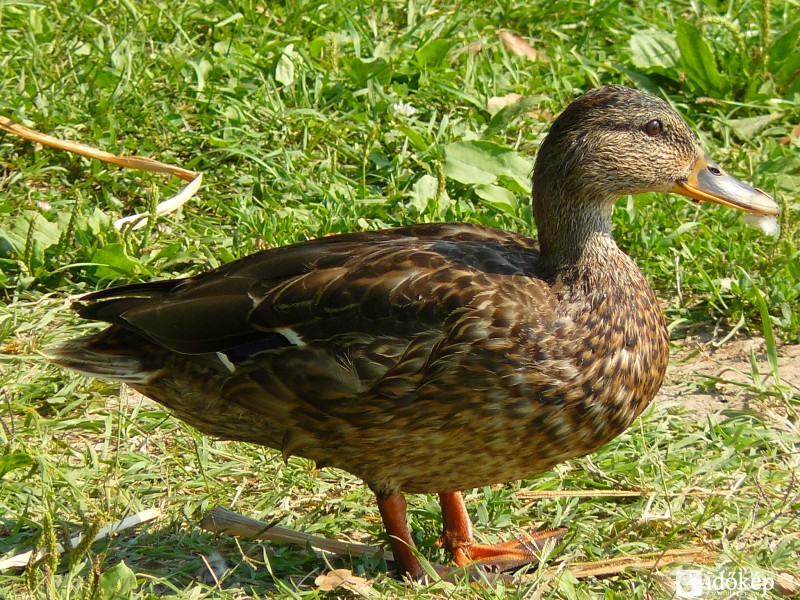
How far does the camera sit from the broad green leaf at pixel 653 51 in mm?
5941

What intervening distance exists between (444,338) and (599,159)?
2.47ft

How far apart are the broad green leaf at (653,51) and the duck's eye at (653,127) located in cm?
232

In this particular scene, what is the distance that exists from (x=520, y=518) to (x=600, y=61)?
2.93m

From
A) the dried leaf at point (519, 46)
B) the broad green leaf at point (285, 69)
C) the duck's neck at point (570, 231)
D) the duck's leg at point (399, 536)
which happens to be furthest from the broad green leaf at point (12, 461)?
Result: the dried leaf at point (519, 46)

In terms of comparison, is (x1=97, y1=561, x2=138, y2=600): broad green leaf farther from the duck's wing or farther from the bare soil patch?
the bare soil patch

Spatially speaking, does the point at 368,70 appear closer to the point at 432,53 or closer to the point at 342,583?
the point at 432,53

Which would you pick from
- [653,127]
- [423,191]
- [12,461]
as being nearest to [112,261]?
[12,461]

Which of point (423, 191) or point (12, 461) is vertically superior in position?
point (423, 191)

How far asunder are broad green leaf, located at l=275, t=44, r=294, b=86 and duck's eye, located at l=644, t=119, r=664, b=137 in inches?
92.7

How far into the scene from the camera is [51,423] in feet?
→ 13.4

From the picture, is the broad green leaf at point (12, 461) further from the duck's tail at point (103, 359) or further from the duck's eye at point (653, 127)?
the duck's eye at point (653, 127)

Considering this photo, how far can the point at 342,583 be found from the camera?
137 inches

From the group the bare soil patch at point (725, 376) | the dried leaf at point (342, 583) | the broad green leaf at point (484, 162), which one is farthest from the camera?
the broad green leaf at point (484, 162)

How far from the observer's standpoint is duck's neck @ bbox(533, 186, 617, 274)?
11.9ft
